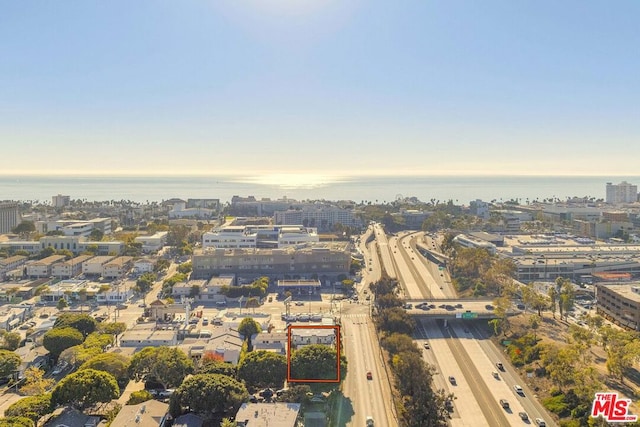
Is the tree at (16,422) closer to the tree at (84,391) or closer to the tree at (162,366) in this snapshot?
the tree at (84,391)

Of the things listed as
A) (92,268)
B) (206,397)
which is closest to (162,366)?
(206,397)

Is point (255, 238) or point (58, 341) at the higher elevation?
point (255, 238)

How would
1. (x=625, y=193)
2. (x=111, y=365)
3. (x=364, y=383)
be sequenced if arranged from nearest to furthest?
(x=111, y=365), (x=364, y=383), (x=625, y=193)

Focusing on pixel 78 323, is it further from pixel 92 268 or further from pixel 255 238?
pixel 255 238

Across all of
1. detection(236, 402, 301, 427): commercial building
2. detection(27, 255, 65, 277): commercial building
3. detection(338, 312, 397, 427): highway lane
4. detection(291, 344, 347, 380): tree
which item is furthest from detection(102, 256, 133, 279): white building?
detection(236, 402, 301, 427): commercial building

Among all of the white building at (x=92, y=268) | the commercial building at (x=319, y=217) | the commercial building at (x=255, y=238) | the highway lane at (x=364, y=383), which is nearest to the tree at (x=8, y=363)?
the highway lane at (x=364, y=383)

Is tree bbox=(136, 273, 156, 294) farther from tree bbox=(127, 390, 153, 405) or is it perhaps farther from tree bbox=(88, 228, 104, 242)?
tree bbox=(88, 228, 104, 242)
